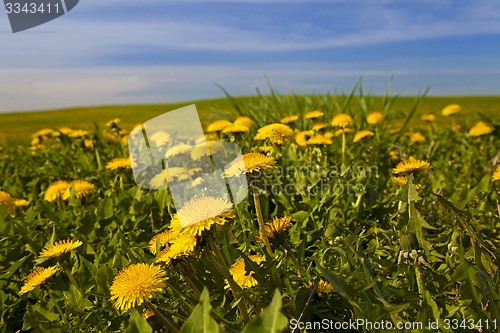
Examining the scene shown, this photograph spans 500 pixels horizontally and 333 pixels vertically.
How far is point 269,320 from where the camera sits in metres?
0.95

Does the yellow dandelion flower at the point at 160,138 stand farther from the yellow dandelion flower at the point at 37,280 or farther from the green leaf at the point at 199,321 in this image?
the green leaf at the point at 199,321

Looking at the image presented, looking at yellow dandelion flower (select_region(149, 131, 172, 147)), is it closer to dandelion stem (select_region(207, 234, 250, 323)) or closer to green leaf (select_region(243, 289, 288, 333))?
dandelion stem (select_region(207, 234, 250, 323))

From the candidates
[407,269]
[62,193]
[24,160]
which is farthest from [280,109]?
[407,269]

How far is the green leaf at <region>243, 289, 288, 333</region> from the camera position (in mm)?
935

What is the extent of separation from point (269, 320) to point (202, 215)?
470 mm

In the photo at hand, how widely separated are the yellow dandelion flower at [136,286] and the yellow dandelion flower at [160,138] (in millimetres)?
2732

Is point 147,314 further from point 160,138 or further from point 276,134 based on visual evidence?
point 160,138

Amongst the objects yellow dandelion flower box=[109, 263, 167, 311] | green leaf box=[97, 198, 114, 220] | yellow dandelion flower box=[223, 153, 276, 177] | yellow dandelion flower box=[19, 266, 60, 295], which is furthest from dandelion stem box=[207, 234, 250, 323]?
green leaf box=[97, 198, 114, 220]

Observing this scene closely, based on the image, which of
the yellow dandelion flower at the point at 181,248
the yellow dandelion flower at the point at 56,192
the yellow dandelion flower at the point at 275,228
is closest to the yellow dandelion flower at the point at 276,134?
the yellow dandelion flower at the point at 275,228

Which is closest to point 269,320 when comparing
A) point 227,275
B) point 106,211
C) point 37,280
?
point 227,275

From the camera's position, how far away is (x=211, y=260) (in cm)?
141

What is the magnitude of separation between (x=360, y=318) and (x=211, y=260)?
476 millimetres

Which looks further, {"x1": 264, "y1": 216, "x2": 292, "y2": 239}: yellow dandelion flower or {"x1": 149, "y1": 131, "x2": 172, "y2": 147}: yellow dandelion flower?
{"x1": 149, "y1": 131, "x2": 172, "y2": 147}: yellow dandelion flower

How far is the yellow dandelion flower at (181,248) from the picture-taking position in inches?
53.3
